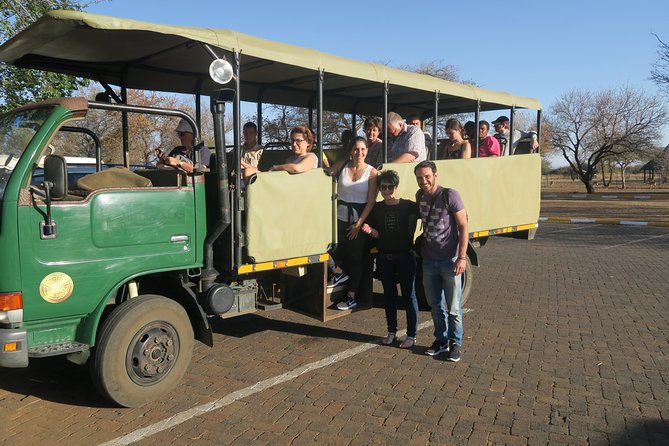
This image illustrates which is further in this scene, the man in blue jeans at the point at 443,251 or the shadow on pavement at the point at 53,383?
the man in blue jeans at the point at 443,251

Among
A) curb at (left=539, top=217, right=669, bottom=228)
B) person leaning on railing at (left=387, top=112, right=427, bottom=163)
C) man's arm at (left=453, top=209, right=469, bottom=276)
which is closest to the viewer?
man's arm at (left=453, top=209, right=469, bottom=276)

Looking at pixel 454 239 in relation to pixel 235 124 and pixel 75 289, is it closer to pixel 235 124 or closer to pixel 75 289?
pixel 235 124

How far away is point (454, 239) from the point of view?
5062mm

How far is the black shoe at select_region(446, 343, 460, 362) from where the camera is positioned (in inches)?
205

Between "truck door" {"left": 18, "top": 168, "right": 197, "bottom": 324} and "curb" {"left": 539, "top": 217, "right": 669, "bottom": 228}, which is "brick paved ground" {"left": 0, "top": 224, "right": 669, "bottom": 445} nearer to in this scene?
"truck door" {"left": 18, "top": 168, "right": 197, "bottom": 324}

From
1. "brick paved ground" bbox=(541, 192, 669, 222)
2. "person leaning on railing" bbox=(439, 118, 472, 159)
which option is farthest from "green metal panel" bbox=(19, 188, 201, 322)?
"brick paved ground" bbox=(541, 192, 669, 222)

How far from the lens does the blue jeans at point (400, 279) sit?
17.5 ft

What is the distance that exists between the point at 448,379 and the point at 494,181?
3.30m

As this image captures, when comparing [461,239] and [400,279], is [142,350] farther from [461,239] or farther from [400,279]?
[461,239]

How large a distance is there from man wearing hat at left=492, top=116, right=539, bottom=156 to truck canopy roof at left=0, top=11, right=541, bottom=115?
0.45 m

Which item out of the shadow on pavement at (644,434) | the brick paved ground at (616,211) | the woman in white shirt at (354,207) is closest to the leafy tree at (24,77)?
the woman in white shirt at (354,207)

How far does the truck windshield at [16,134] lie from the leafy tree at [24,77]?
622 centimetres

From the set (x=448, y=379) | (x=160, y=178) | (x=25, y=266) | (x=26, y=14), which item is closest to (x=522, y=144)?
(x=448, y=379)

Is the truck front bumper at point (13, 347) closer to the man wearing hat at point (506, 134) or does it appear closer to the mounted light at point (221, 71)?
the mounted light at point (221, 71)
